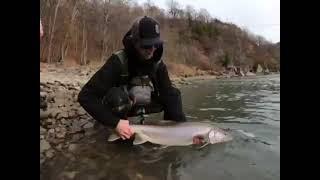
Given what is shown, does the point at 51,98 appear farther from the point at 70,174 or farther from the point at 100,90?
the point at 70,174

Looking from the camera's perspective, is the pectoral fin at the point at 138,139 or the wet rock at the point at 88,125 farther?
the wet rock at the point at 88,125

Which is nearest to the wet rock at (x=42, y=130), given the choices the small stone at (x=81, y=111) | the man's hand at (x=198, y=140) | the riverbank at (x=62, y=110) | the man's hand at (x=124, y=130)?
the riverbank at (x=62, y=110)

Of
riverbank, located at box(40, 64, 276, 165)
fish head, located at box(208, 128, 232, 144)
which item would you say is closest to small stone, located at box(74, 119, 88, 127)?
riverbank, located at box(40, 64, 276, 165)

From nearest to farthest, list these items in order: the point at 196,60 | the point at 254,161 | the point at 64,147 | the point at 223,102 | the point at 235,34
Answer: the point at 254,161 < the point at 64,147 < the point at 235,34 < the point at 196,60 < the point at 223,102

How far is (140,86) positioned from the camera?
183cm

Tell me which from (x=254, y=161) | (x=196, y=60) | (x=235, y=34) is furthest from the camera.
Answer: (x=196, y=60)

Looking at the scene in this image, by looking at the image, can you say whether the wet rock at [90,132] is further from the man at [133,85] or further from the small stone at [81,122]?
the man at [133,85]

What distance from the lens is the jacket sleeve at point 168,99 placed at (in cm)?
189

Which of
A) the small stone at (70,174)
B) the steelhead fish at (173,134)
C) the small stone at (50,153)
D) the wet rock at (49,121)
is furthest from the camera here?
the wet rock at (49,121)

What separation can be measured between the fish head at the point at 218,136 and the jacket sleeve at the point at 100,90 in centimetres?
43
